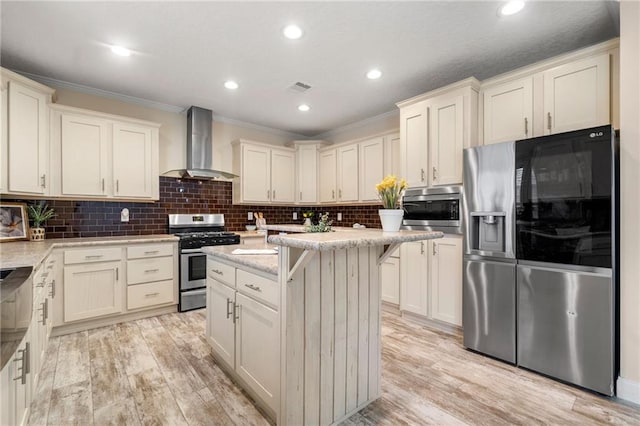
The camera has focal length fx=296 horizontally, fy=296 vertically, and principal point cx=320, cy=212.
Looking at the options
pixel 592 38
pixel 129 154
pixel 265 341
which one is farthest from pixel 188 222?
pixel 592 38

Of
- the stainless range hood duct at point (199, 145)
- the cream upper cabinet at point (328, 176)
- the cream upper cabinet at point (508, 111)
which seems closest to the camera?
the cream upper cabinet at point (508, 111)

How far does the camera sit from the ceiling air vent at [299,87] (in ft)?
10.9

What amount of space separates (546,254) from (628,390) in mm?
936

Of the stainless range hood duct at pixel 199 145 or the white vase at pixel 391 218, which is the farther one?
the stainless range hood duct at pixel 199 145

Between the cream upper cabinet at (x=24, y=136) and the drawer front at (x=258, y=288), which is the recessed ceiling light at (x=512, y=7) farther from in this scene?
the cream upper cabinet at (x=24, y=136)

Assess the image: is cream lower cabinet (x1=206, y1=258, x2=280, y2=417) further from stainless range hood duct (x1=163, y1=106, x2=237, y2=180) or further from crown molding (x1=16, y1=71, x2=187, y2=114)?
crown molding (x1=16, y1=71, x2=187, y2=114)

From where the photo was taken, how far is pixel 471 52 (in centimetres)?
267

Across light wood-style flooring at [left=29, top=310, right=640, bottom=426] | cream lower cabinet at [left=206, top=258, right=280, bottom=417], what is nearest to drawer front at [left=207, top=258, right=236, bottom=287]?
cream lower cabinet at [left=206, top=258, right=280, bottom=417]

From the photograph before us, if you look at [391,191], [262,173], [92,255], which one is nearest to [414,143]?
[391,191]

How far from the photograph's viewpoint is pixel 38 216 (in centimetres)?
310

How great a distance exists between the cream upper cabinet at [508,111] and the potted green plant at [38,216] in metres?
4.60

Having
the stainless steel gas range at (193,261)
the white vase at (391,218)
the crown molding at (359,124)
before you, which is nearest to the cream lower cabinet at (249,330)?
the white vase at (391,218)

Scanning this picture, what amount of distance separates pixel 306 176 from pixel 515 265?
3376 mm

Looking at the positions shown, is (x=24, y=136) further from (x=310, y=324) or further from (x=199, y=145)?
(x=310, y=324)
